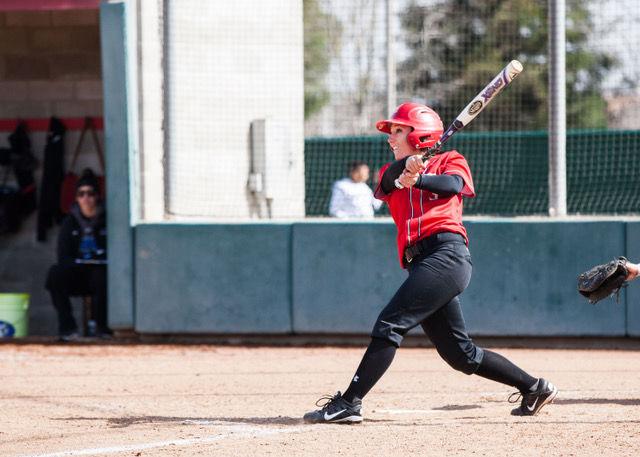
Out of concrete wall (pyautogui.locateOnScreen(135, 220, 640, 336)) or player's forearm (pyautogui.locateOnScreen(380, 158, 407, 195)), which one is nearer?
player's forearm (pyautogui.locateOnScreen(380, 158, 407, 195))

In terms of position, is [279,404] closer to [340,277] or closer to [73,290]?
[340,277]

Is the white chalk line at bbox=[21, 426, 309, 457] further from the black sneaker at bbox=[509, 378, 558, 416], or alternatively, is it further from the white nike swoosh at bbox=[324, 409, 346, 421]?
the black sneaker at bbox=[509, 378, 558, 416]

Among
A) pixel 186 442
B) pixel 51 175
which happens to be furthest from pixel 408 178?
pixel 51 175

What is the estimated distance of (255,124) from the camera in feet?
37.1

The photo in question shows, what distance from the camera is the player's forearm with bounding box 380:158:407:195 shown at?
17.6 feet

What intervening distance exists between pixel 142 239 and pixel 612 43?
4.85 meters

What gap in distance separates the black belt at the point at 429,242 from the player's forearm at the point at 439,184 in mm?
270

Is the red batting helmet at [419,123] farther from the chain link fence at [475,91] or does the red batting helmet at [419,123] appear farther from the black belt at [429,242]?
the chain link fence at [475,91]

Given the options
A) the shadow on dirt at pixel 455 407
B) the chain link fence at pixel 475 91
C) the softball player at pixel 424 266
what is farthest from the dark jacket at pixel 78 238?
the softball player at pixel 424 266

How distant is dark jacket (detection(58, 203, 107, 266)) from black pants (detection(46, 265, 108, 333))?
0.34ft

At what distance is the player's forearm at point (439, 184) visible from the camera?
208 inches

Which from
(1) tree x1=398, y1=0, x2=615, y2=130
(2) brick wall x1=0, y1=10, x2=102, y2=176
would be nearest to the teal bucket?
(2) brick wall x1=0, y1=10, x2=102, y2=176

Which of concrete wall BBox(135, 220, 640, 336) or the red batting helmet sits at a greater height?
the red batting helmet

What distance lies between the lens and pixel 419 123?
5.50 meters
